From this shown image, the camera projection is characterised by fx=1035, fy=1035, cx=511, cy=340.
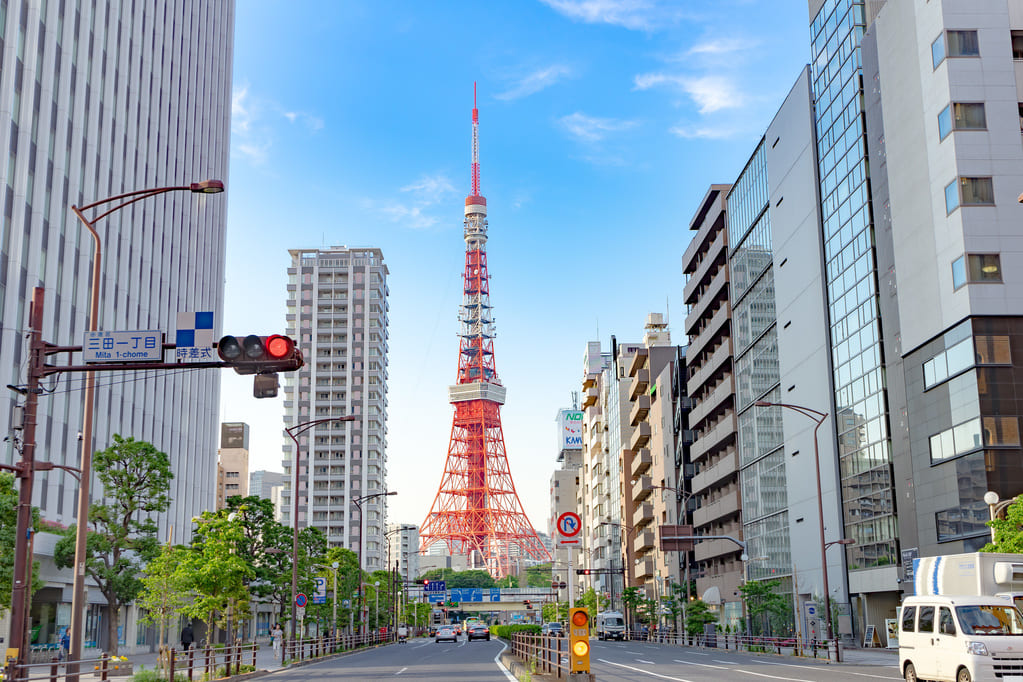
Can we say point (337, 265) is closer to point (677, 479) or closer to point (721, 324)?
point (677, 479)

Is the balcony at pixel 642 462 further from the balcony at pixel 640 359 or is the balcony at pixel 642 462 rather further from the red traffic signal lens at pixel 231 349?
the red traffic signal lens at pixel 231 349

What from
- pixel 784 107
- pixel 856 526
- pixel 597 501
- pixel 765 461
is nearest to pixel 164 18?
pixel 784 107

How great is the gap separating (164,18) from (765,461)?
174 ft

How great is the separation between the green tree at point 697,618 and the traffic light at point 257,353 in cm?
5534

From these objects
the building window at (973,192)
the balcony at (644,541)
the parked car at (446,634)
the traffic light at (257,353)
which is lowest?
the parked car at (446,634)

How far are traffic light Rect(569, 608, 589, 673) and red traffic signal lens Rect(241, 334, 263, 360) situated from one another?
329 inches

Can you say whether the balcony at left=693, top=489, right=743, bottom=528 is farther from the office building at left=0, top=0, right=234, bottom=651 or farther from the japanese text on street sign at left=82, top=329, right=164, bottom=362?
the japanese text on street sign at left=82, top=329, right=164, bottom=362

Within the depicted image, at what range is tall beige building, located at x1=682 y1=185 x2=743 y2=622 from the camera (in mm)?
81250

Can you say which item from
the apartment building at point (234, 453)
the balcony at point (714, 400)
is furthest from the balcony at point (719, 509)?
the apartment building at point (234, 453)

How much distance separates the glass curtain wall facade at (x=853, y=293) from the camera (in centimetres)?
5366

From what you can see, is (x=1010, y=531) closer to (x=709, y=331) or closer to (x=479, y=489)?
(x=709, y=331)

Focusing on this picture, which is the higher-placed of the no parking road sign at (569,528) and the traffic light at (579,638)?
the no parking road sign at (569,528)

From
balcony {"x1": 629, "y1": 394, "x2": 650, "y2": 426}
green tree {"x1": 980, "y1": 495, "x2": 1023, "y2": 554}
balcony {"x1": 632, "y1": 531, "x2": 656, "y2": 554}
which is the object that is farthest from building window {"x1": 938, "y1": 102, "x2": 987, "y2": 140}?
balcony {"x1": 632, "y1": 531, "x2": 656, "y2": 554}

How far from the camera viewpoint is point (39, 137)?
50.6 m
